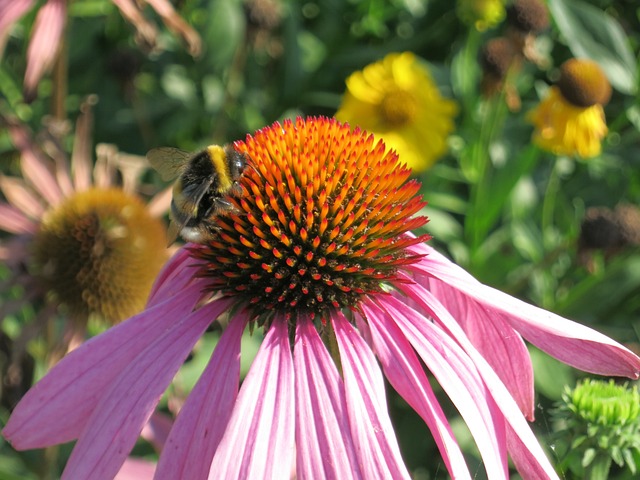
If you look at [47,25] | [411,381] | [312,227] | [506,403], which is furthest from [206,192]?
[47,25]

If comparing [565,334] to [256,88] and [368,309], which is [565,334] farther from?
[256,88]

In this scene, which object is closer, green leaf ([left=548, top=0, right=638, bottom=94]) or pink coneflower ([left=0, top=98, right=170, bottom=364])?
pink coneflower ([left=0, top=98, right=170, bottom=364])

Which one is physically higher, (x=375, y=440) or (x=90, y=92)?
(x=90, y=92)

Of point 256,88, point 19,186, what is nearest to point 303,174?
point 19,186

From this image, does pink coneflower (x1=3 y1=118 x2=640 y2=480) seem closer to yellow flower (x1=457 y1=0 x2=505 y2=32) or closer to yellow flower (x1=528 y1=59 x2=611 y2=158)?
yellow flower (x1=528 y1=59 x2=611 y2=158)

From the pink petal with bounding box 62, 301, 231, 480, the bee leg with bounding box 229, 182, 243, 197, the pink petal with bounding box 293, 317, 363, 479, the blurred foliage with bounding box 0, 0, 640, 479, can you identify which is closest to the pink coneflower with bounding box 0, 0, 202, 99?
the blurred foliage with bounding box 0, 0, 640, 479

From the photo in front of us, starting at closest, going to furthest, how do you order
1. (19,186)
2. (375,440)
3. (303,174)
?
(375,440) < (303,174) < (19,186)

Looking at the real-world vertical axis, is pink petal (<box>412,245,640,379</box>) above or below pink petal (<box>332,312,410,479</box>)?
above

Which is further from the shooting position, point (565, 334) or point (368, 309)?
point (368, 309)
